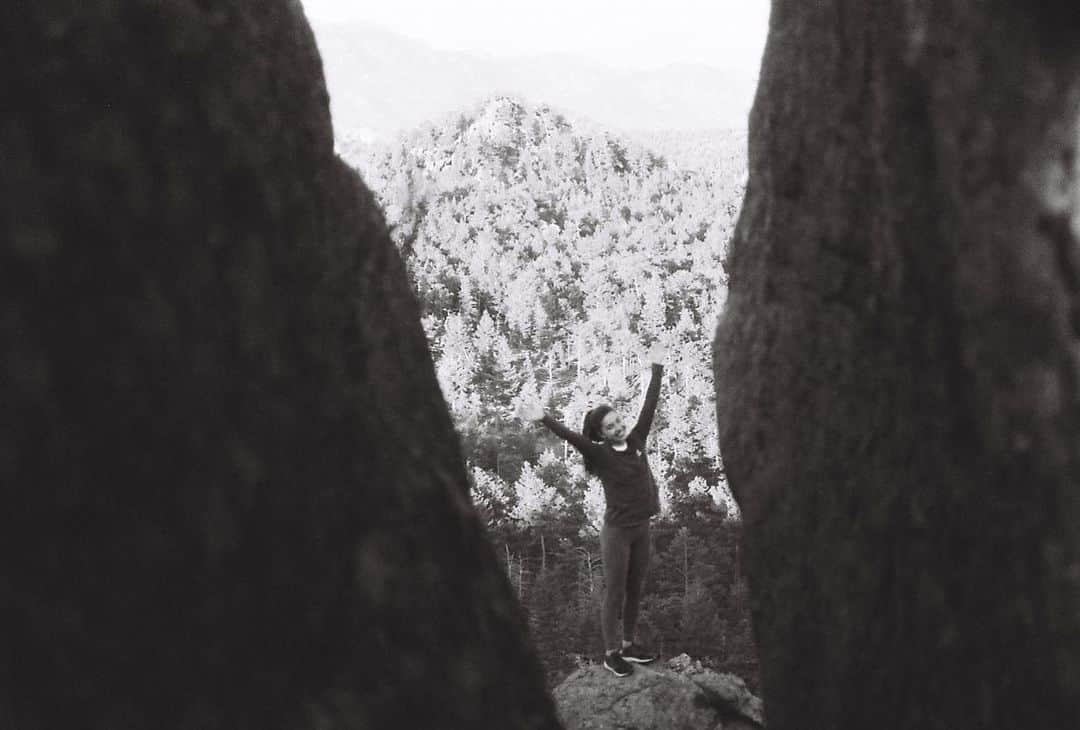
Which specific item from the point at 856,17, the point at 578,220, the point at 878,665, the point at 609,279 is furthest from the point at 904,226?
the point at 578,220

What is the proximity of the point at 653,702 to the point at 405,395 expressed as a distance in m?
4.92

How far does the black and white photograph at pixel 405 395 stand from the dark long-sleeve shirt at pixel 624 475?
1.31 m

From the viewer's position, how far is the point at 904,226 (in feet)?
11.2

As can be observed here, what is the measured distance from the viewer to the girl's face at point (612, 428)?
645cm

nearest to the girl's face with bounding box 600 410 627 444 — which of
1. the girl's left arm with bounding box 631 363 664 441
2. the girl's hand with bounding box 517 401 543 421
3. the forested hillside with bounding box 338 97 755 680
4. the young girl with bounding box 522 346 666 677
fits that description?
the young girl with bounding box 522 346 666 677

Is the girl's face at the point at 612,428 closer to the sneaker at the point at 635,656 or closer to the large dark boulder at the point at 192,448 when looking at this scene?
the sneaker at the point at 635,656

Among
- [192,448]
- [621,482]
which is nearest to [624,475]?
[621,482]

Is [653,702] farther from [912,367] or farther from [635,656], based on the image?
[912,367]

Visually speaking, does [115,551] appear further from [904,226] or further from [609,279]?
[609,279]

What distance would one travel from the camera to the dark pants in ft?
21.4

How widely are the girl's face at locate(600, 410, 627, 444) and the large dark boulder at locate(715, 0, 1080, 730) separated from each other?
133cm

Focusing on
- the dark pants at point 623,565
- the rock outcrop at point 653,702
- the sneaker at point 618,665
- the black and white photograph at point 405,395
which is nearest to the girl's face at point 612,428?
the dark pants at point 623,565

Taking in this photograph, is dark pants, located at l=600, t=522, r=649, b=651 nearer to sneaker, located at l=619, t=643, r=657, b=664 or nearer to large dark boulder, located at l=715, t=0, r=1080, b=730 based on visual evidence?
sneaker, located at l=619, t=643, r=657, b=664

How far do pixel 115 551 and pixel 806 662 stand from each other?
356 cm
